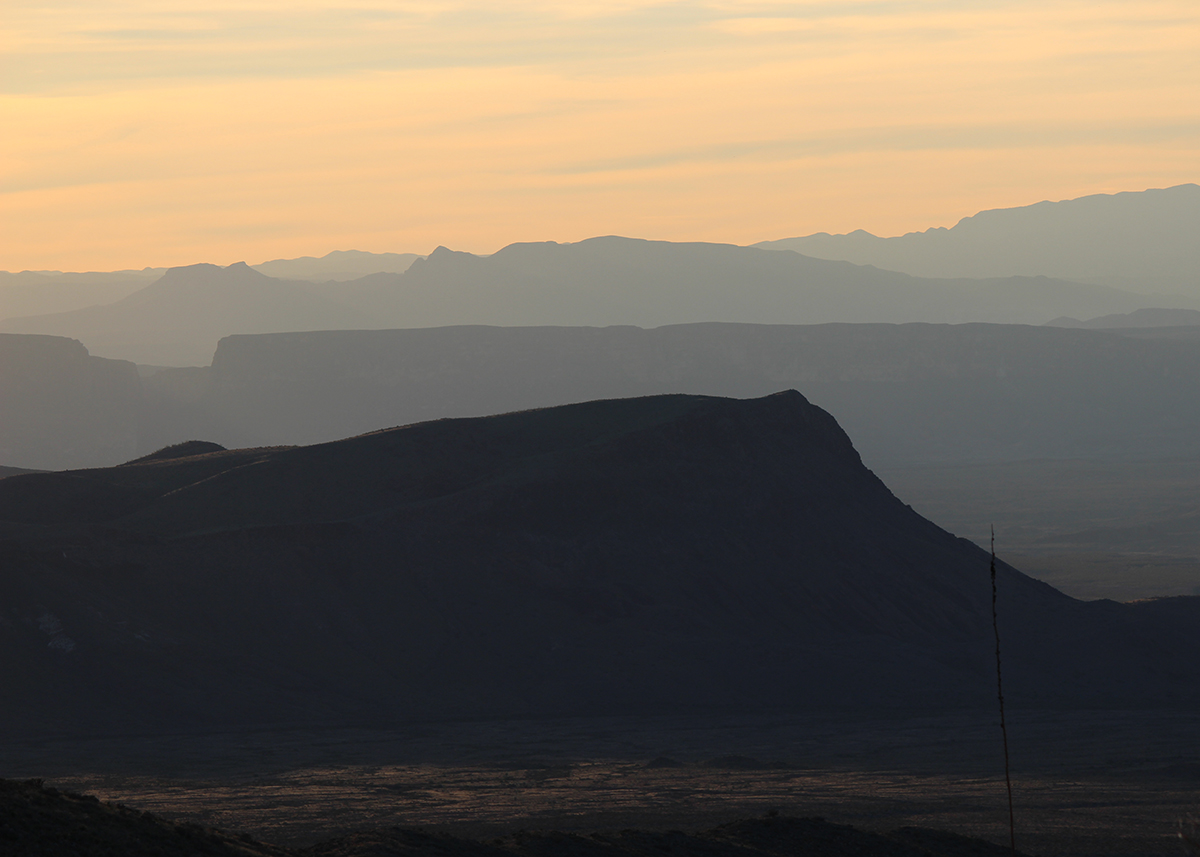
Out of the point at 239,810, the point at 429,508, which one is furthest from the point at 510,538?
the point at 239,810

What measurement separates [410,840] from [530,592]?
153ft

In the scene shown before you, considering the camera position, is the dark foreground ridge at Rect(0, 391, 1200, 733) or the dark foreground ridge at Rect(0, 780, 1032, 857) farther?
the dark foreground ridge at Rect(0, 391, 1200, 733)

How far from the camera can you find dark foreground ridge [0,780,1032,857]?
2923cm

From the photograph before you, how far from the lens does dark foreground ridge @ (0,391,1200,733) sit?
244 ft

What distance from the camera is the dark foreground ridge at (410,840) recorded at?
29.2 m

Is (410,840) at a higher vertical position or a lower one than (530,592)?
lower

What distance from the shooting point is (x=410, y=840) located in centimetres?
3759

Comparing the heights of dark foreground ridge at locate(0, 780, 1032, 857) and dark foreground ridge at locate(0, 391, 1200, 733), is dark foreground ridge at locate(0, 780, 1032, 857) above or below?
below

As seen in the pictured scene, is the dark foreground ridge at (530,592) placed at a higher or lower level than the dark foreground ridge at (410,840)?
higher

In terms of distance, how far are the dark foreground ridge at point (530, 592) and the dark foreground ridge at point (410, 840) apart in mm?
31827

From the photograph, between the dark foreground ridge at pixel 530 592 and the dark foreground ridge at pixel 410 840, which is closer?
the dark foreground ridge at pixel 410 840

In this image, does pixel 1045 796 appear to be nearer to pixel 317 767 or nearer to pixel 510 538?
pixel 317 767

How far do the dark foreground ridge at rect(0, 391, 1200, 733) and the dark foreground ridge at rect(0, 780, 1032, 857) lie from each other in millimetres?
31827

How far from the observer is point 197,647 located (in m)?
76.2
